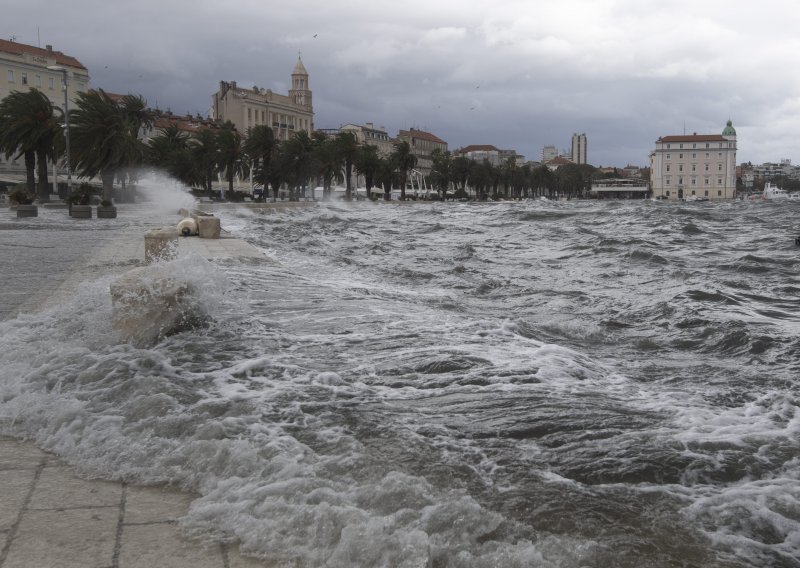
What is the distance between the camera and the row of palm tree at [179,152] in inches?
1718

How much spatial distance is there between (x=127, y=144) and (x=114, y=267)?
37.0m

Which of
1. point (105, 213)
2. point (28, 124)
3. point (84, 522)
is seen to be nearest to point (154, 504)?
point (84, 522)

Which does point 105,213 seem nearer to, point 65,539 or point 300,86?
point 65,539

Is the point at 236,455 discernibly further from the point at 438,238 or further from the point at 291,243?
the point at 438,238

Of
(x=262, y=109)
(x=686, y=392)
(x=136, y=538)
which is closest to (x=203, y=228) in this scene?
(x=686, y=392)

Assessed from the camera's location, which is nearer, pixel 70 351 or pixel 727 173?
pixel 70 351

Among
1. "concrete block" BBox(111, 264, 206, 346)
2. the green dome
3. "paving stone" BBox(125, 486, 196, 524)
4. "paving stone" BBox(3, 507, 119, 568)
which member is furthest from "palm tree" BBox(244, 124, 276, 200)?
the green dome

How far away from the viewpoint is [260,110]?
128 meters

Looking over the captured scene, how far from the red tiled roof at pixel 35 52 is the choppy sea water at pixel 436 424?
90.6 metres

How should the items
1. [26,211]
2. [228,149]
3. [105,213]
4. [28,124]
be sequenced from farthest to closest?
1. [228,149]
2. [28,124]
3. [105,213]
4. [26,211]

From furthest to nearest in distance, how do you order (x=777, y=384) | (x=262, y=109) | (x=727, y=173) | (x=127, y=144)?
(x=727, y=173), (x=262, y=109), (x=127, y=144), (x=777, y=384)

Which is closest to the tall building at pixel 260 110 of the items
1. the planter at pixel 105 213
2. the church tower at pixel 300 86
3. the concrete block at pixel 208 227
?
the church tower at pixel 300 86

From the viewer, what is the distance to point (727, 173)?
542 feet

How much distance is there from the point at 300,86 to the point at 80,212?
131236 mm
